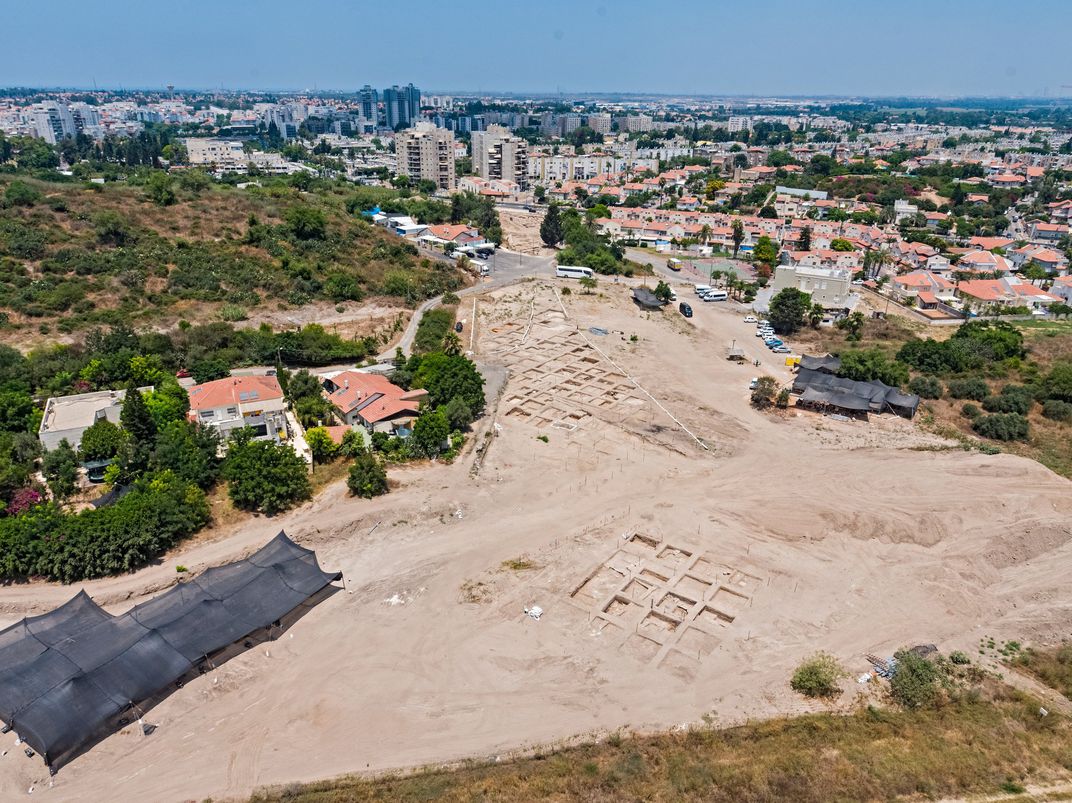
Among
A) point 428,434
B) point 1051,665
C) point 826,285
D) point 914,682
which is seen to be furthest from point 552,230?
point 914,682

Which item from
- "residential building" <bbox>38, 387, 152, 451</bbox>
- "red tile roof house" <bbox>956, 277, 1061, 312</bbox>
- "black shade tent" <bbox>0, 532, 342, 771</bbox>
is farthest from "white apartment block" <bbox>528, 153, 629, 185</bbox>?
"black shade tent" <bbox>0, 532, 342, 771</bbox>

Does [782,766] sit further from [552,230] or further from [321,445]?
[552,230]

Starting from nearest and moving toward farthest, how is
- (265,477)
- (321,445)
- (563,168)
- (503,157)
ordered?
(265,477) → (321,445) → (503,157) → (563,168)

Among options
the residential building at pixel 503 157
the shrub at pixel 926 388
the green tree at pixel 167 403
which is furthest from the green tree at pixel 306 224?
the residential building at pixel 503 157

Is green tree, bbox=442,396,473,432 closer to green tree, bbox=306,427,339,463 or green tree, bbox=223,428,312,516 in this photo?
green tree, bbox=306,427,339,463

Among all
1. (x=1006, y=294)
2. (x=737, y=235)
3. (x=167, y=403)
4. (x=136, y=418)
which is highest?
(x=737, y=235)

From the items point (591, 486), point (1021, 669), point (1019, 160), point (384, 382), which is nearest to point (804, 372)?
point (591, 486)

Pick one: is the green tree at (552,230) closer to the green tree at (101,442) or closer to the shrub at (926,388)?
the shrub at (926,388)
